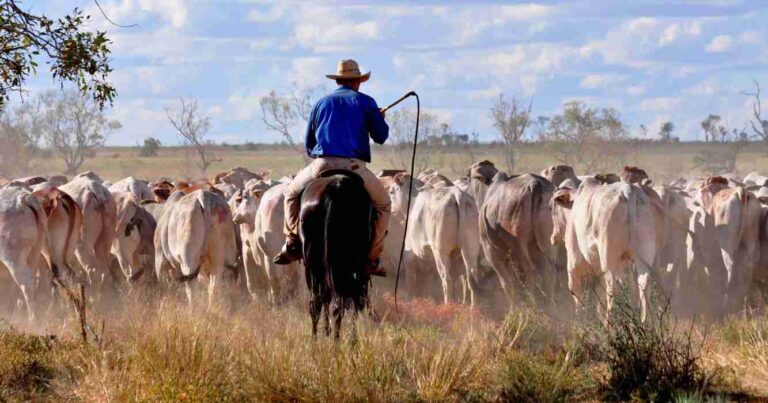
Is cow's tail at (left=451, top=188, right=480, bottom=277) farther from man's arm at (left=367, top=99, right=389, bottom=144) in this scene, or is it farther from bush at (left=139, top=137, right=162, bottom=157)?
bush at (left=139, top=137, right=162, bottom=157)

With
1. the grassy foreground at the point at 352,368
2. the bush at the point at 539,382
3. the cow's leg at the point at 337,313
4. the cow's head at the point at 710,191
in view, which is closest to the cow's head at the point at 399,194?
the cow's head at the point at 710,191

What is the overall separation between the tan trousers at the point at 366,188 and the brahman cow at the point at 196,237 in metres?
6.29

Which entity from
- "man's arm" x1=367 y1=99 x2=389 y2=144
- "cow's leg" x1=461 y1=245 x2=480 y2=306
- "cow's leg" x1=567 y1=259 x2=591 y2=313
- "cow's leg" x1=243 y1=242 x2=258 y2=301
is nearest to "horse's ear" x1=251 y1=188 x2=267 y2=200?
"cow's leg" x1=243 y1=242 x2=258 y2=301

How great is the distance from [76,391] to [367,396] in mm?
2615

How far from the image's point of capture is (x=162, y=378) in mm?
9758

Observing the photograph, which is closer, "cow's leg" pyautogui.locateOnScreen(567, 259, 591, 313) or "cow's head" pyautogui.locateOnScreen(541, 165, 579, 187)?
"cow's leg" pyautogui.locateOnScreen(567, 259, 591, 313)

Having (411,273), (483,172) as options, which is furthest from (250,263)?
(483,172)

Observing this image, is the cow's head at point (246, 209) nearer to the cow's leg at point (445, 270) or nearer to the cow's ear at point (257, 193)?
the cow's ear at point (257, 193)

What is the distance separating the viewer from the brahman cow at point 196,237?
18.8 m

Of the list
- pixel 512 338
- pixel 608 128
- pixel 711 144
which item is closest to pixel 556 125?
pixel 608 128

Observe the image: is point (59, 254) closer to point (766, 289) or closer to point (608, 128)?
point (766, 289)

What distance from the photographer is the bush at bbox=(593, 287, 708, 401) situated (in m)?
9.97

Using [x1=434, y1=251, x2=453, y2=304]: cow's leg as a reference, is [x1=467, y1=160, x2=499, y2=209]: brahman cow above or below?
above

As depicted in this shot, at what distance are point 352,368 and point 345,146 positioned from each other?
3.05 metres
